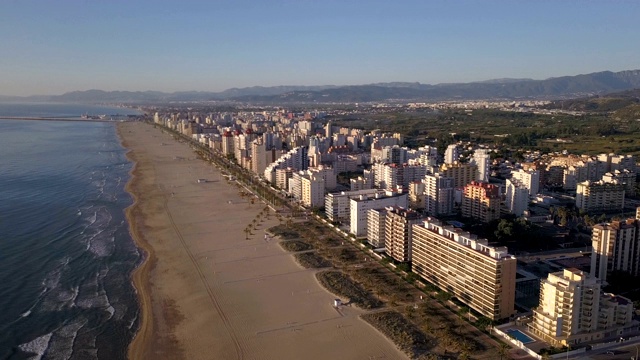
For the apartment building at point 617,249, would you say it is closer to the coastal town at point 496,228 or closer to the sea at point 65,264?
the coastal town at point 496,228

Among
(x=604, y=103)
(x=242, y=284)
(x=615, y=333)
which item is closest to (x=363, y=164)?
(x=242, y=284)

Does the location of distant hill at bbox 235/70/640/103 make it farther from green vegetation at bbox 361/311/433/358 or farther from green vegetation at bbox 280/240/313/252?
green vegetation at bbox 361/311/433/358

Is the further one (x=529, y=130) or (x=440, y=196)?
(x=529, y=130)

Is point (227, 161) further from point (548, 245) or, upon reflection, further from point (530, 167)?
point (548, 245)

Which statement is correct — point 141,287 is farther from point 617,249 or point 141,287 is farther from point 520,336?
point 617,249

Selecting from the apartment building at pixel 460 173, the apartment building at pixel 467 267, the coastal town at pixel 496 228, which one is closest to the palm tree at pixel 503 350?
the coastal town at pixel 496 228

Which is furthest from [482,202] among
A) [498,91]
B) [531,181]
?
[498,91]
